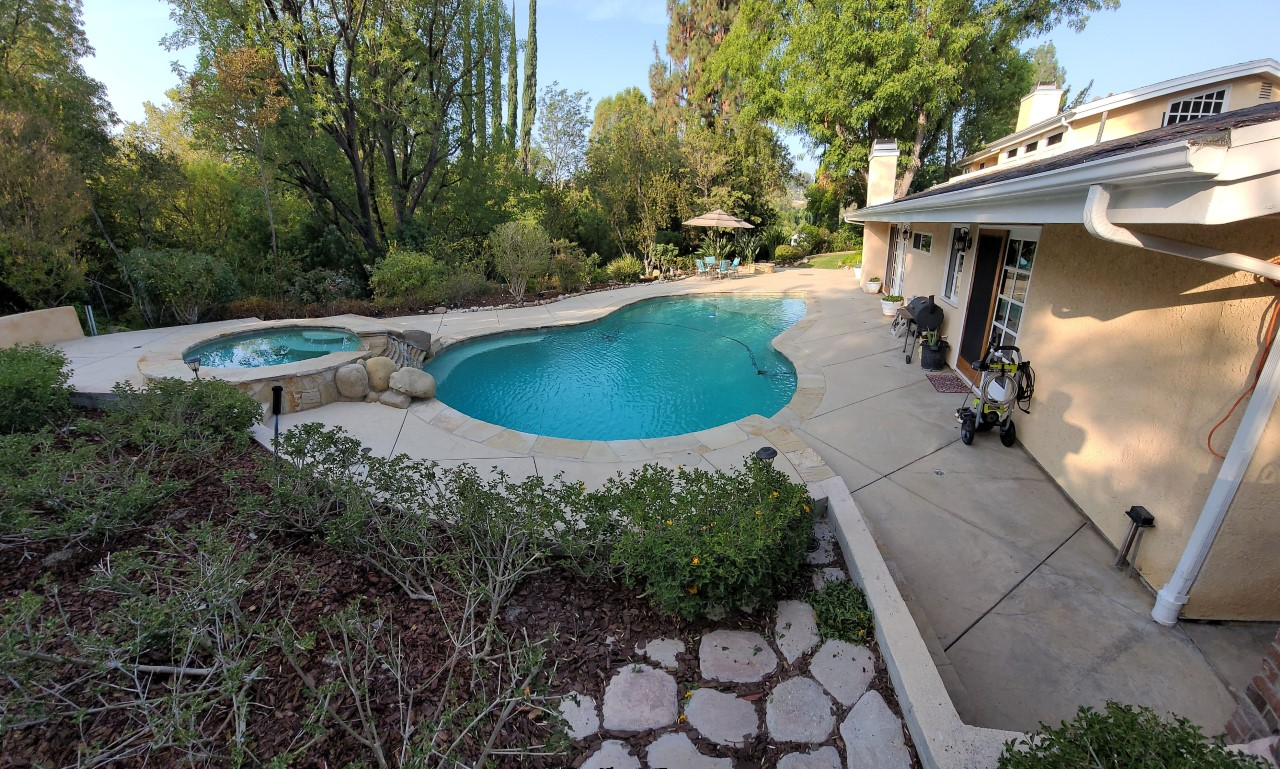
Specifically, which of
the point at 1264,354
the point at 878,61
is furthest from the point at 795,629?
the point at 878,61

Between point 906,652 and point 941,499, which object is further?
point 941,499

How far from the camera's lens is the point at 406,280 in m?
12.0

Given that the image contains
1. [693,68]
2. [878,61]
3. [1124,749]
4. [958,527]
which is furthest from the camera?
[693,68]

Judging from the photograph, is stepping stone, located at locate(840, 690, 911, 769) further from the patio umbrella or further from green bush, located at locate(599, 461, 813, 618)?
the patio umbrella

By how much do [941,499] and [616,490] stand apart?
2705 mm

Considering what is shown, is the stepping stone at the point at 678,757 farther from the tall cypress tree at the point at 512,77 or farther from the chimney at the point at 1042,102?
the tall cypress tree at the point at 512,77

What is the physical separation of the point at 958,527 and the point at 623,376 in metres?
5.59

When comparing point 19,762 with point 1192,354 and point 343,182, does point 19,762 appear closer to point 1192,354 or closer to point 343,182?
point 1192,354

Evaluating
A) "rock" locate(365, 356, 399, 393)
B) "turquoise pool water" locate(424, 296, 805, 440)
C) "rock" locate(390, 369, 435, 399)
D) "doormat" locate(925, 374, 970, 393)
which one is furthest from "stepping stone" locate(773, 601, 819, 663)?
"rock" locate(365, 356, 399, 393)

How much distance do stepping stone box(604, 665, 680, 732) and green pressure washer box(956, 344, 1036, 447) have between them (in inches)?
166

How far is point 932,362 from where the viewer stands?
7422mm

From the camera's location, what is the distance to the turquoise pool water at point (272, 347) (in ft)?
25.1

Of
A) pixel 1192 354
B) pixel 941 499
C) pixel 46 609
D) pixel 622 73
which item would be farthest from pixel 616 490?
pixel 622 73

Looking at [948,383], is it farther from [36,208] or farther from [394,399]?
[36,208]
